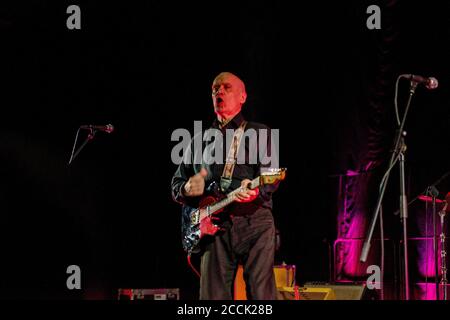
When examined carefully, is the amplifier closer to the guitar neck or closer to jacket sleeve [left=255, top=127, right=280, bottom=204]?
the guitar neck

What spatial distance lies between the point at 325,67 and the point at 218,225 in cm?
434

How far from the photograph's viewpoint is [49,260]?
8.27m

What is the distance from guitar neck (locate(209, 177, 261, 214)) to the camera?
12.7 ft

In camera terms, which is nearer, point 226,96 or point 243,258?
point 243,258

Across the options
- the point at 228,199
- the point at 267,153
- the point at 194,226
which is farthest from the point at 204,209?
the point at 267,153

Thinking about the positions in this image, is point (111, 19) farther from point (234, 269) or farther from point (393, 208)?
point (234, 269)

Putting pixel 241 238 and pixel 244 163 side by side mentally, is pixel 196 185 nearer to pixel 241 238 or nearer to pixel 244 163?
pixel 244 163

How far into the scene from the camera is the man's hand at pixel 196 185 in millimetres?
4133

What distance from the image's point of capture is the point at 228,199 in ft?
13.1
